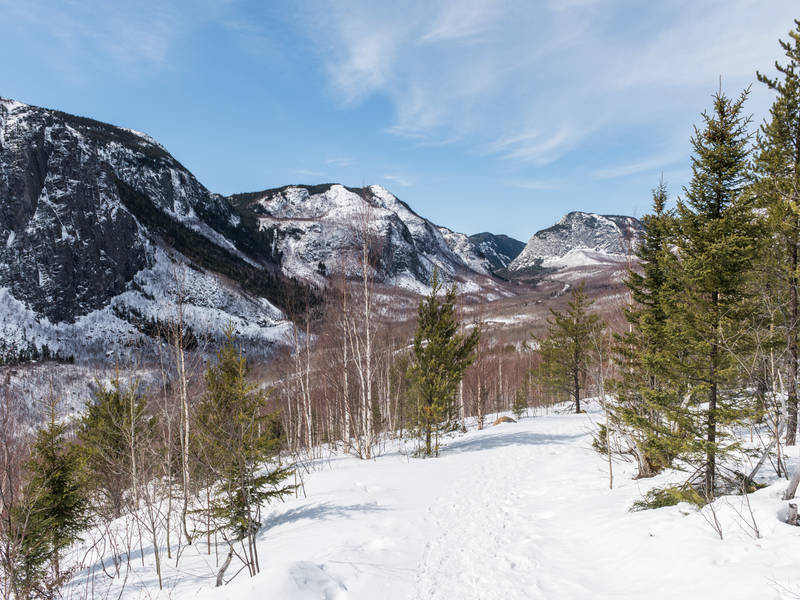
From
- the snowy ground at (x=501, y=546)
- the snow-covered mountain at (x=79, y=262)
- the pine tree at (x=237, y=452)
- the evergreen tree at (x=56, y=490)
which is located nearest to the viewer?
the snowy ground at (x=501, y=546)

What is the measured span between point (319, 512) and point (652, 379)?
12529 mm

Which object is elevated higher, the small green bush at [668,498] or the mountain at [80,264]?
the mountain at [80,264]

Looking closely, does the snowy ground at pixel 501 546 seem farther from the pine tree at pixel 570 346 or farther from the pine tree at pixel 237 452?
the pine tree at pixel 570 346

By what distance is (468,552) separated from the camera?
7387 millimetres

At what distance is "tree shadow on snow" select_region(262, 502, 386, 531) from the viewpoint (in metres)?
9.70

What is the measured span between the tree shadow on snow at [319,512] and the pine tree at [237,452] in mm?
583

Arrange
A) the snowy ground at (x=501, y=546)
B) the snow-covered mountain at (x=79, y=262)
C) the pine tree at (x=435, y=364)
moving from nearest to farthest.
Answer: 1. the snowy ground at (x=501, y=546)
2. the pine tree at (x=435, y=364)
3. the snow-covered mountain at (x=79, y=262)

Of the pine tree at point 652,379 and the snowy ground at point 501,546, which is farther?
the pine tree at point 652,379

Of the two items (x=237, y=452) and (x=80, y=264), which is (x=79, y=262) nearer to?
(x=80, y=264)

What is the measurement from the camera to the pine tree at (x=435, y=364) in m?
16.2

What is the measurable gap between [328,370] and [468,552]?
15605mm

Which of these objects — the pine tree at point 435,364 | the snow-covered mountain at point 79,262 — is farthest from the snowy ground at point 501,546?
the snow-covered mountain at point 79,262

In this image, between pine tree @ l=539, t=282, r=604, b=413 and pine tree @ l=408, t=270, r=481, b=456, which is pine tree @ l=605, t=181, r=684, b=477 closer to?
pine tree @ l=408, t=270, r=481, b=456

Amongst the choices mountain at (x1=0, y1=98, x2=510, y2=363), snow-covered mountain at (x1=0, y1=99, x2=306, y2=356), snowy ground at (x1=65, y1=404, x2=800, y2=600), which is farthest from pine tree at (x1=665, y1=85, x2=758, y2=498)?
snow-covered mountain at (x1=0, y1=99, x2=306, y2=356)
